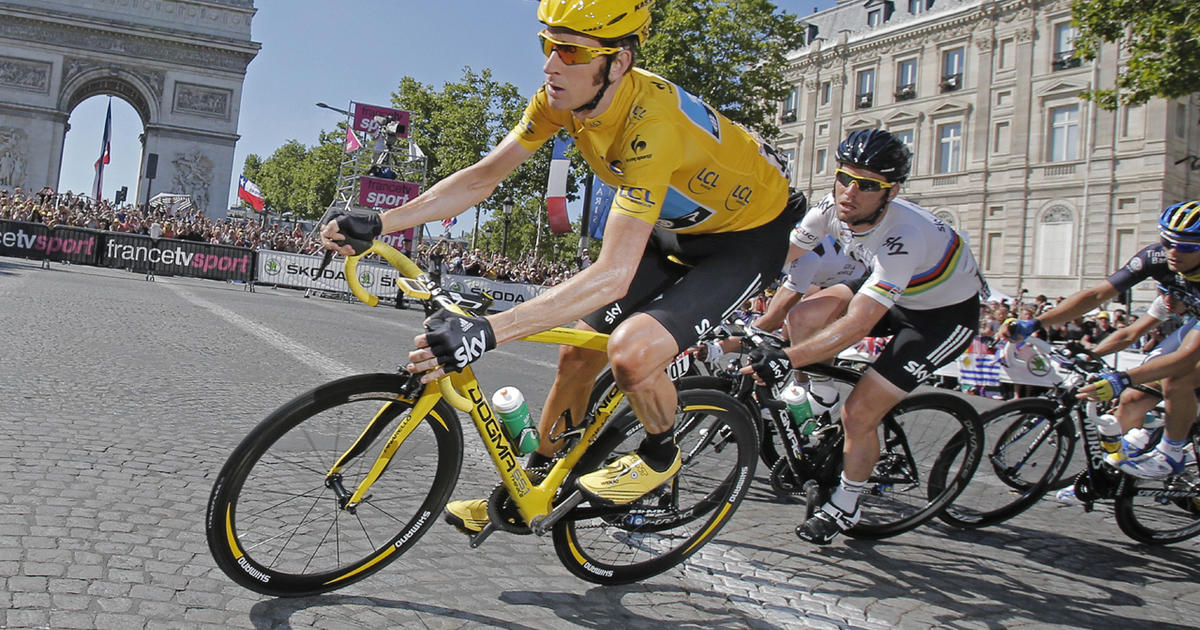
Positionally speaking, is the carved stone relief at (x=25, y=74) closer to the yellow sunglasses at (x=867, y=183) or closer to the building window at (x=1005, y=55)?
the building window at (x=1005, y=55)

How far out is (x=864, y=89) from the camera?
4778cm

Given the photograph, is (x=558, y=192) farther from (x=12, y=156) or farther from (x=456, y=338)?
(x=12, y=156)

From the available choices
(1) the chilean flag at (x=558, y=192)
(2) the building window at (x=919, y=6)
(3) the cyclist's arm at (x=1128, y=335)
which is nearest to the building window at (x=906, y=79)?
(2) the building window at (x=919, y=6)

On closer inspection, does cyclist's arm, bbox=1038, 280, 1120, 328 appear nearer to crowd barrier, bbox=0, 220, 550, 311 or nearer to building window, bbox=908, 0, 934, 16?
crowd barrier, bbox=0, 220, 550, 311

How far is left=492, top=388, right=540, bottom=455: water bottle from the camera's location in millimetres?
2930

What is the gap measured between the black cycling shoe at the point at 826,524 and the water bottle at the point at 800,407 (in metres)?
0.45

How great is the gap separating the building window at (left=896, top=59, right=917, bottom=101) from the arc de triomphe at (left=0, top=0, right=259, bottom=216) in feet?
123

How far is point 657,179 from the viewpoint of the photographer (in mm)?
2863

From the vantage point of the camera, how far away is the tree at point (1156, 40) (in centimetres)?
1425

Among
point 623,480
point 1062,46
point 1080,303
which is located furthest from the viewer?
point 1062,46

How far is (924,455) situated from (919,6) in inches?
1907

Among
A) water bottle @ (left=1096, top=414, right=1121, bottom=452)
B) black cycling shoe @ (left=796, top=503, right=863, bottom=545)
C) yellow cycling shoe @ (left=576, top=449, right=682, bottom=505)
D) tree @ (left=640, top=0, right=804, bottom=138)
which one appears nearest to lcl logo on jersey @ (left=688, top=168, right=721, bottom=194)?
yellow cycling shoe @ (left=576, top=449, right=682, bottom=505)

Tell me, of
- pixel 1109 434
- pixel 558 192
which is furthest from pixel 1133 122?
pixel 1109 434

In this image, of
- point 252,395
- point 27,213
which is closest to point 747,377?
point 252,395
